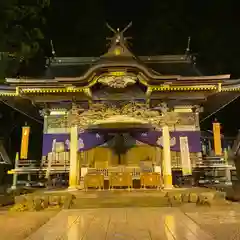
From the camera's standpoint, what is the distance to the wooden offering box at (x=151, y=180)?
11.5 m

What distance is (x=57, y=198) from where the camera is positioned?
916cm

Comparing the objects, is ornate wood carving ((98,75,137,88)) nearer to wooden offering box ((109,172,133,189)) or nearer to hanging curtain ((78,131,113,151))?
hanging curtain ((78,131,113,151))

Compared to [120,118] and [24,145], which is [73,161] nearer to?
[120,118]

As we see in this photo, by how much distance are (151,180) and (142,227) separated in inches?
240

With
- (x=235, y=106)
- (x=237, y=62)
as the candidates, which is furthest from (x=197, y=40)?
(x=235, y=106)

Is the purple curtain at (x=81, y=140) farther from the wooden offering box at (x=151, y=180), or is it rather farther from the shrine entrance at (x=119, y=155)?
the wooden offering box at (x=151, y=180)

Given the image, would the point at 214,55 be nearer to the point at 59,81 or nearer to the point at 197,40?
the point at 197,40

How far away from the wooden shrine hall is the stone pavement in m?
4.67

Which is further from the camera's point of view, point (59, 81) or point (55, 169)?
point (55, 169)

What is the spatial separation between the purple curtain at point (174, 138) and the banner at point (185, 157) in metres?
0.77

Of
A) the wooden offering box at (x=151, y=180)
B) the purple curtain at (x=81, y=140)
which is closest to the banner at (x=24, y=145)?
the purple curtain at (x=81, y=140)

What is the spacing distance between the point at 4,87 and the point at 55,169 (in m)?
4.29

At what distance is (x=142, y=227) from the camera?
5.53 m

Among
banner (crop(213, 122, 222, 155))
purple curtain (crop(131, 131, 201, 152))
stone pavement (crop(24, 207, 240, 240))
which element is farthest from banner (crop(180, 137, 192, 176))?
stone pavement (crop(24, 207, 240, 240))
